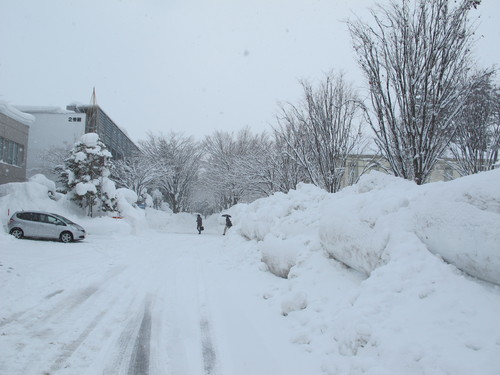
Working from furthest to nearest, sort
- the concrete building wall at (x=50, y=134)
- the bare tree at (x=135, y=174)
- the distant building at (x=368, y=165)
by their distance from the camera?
1. the bare tree at (x=135, y=174)
2. the concrete building wall at (x=50, y=134)
3. the distant building at (x=368, y=165)

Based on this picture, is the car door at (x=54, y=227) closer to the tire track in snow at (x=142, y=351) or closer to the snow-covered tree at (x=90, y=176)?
the snow-covered tree at (x=90, y=176)

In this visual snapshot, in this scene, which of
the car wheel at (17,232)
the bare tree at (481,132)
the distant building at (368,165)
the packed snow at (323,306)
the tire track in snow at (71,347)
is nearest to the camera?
the packed snow at (323,306)

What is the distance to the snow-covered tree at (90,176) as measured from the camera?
24.8 m

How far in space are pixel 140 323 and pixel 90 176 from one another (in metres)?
22.3

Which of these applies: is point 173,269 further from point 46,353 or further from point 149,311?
point 46,353

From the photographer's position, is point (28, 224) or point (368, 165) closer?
point (368, 165)

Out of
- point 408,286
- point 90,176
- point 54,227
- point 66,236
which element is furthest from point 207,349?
point 90,176

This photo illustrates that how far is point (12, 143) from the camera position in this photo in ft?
86.5

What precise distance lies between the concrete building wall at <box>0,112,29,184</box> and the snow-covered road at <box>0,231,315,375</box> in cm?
1834

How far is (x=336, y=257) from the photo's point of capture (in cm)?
634

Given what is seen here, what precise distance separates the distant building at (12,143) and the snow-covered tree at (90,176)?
161 inches

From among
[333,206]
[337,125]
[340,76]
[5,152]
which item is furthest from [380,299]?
[5,152]

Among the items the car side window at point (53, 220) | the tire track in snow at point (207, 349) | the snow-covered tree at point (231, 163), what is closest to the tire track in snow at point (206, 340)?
the tire track in snow at point (207, 349)

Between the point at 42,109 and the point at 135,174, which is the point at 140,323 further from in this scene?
the point at 42,109
